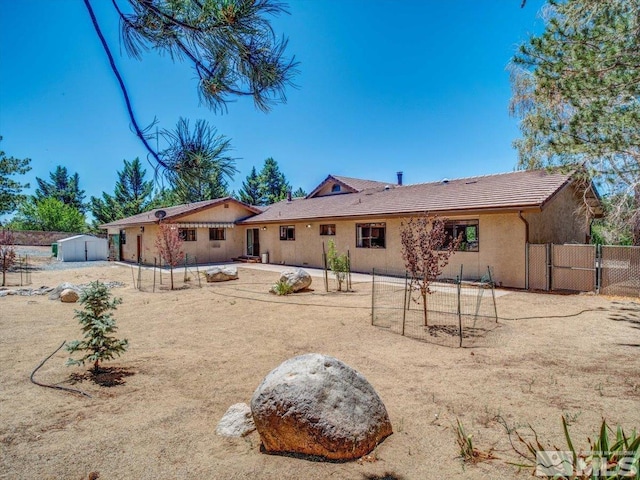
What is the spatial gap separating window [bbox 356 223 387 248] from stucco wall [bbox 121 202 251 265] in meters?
10.8

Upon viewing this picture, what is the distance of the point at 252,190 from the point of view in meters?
48.8

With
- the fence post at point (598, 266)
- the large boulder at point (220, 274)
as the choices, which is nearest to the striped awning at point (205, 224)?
the large boulder at point (220, 274)

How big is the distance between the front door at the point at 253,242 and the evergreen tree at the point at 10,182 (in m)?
14.2

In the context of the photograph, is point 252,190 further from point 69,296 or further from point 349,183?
point 69,296

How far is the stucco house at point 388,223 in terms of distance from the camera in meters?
12.3

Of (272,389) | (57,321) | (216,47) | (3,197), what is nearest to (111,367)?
(272,389)

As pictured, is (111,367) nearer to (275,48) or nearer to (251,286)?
(275,48)

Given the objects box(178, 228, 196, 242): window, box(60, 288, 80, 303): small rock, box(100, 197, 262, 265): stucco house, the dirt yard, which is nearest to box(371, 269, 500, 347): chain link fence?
the dirt yard

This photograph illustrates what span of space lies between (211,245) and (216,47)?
72.8 feet

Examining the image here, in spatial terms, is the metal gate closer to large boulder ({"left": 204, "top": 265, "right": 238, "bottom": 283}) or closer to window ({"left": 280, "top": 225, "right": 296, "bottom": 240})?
large boulder ({"left": 204, "top": 265, "right": 238, "bottom": 283})

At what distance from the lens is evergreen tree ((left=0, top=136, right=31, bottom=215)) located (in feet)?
70.0

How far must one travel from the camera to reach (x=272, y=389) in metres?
3.30

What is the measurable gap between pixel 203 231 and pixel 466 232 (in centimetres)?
1646

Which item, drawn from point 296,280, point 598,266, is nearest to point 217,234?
point 296,280
